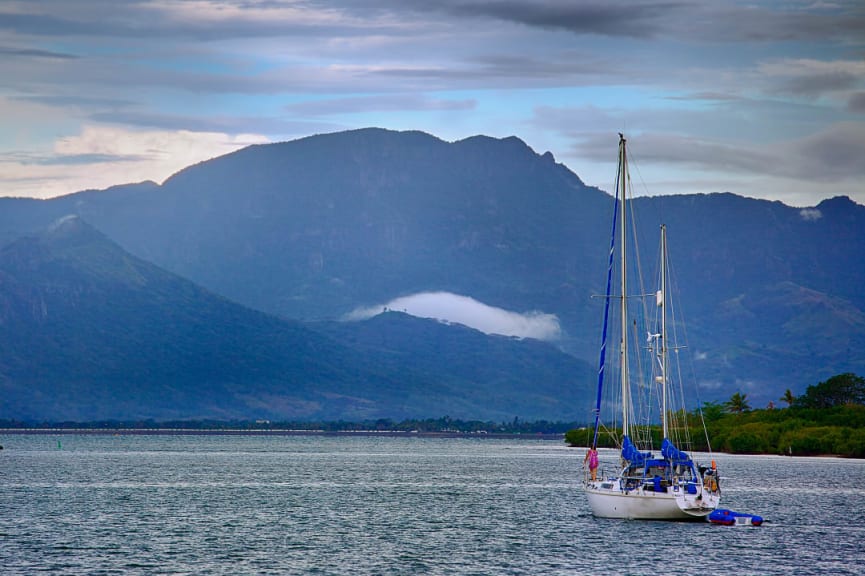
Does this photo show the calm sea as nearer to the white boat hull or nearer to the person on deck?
the white boat hull

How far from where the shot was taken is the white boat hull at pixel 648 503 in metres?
98.1

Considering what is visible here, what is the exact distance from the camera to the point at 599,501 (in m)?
102

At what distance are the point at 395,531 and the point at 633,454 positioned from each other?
18315 millimetres

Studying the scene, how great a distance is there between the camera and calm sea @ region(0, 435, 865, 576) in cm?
8262

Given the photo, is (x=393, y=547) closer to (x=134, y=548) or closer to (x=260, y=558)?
(x=260, y=558)

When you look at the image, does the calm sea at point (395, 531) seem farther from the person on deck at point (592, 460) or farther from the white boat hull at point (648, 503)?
the person on deck at point (592, 460)

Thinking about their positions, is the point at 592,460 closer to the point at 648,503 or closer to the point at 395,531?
the point at 648,503

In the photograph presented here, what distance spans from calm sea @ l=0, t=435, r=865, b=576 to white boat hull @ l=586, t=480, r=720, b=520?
40.9 inches

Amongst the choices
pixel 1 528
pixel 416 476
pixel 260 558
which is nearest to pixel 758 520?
pixel 260 558

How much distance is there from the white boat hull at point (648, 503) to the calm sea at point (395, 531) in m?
1.04

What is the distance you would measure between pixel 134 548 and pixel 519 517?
3576 cm

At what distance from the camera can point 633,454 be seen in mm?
99312

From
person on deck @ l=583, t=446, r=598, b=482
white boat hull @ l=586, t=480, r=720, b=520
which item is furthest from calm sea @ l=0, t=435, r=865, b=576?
person on deck @ l=583, t=446, r=598, b=482

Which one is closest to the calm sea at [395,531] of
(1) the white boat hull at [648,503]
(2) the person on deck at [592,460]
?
(1) the white boat hull at [648,503]
